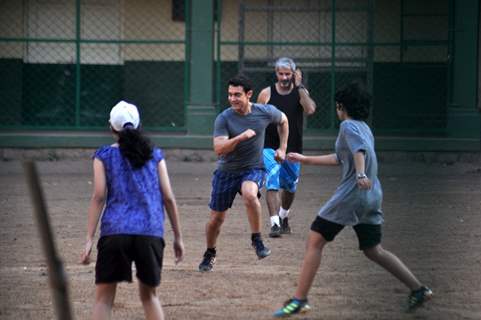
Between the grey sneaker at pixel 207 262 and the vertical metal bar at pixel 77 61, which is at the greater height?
the vertical metal bar at pixel 77 61

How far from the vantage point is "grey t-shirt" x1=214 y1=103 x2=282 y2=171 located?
26.0ft

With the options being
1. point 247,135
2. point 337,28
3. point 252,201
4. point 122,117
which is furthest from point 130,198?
point 337,28

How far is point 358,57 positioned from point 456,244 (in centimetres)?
784

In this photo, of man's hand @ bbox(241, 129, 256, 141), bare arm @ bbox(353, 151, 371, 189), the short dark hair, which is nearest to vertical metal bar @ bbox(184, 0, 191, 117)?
the short dark hair

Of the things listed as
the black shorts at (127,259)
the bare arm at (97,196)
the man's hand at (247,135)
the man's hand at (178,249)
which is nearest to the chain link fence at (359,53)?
the man's hand at (247,135)

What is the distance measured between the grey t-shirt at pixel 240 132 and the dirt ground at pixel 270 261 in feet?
2.59

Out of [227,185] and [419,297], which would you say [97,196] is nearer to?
[419,297]

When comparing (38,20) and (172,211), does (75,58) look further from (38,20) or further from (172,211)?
(172,211)

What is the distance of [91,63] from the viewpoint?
1706 centimetres

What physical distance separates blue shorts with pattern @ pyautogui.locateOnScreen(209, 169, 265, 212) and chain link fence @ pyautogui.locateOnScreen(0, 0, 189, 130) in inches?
341

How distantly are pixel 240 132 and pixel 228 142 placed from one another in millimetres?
300

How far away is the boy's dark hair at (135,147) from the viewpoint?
4973 millimetres

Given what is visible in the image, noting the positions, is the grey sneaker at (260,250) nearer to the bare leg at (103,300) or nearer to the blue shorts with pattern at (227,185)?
the blue shorts with pattern at (227,185)

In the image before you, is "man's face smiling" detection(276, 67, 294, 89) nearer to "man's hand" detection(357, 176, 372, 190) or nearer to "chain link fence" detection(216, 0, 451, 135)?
"man's hand" detection(357, 176, 372, 190)
